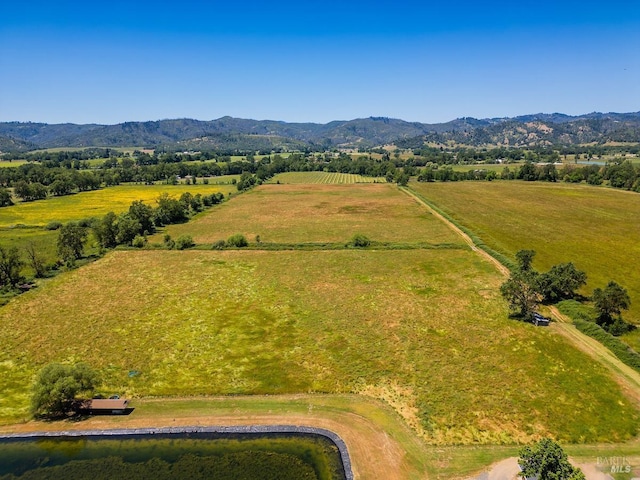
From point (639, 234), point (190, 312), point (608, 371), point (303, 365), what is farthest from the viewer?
point (639, 234)

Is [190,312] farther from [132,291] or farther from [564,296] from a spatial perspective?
[564,296]

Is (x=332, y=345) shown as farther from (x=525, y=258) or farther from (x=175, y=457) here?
(x=525, y=258)

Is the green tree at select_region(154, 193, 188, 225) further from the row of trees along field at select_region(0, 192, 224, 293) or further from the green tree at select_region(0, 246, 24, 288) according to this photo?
the green tree at select_region(0, 246, 24, 288)

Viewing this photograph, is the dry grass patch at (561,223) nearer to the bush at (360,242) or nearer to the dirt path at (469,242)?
the dirt path at (469,242)

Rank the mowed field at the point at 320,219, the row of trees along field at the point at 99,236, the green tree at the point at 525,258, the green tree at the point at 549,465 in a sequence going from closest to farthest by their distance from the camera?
the green tree at the point at 549,465 < the row of trees along field at the point at 99,236 < the green tree at the point at 525,258 < the mowed field at the point at 320,219

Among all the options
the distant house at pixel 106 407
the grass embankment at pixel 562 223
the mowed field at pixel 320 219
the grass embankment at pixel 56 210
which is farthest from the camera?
the mowed field at pixel 320 219

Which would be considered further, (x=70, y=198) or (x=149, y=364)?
(x=70, y=198)

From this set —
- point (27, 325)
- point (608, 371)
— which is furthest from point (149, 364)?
point (608, 371)

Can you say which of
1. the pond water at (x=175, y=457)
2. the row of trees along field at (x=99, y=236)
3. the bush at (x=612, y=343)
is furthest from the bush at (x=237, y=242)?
the bush at (x=612, y=343)
